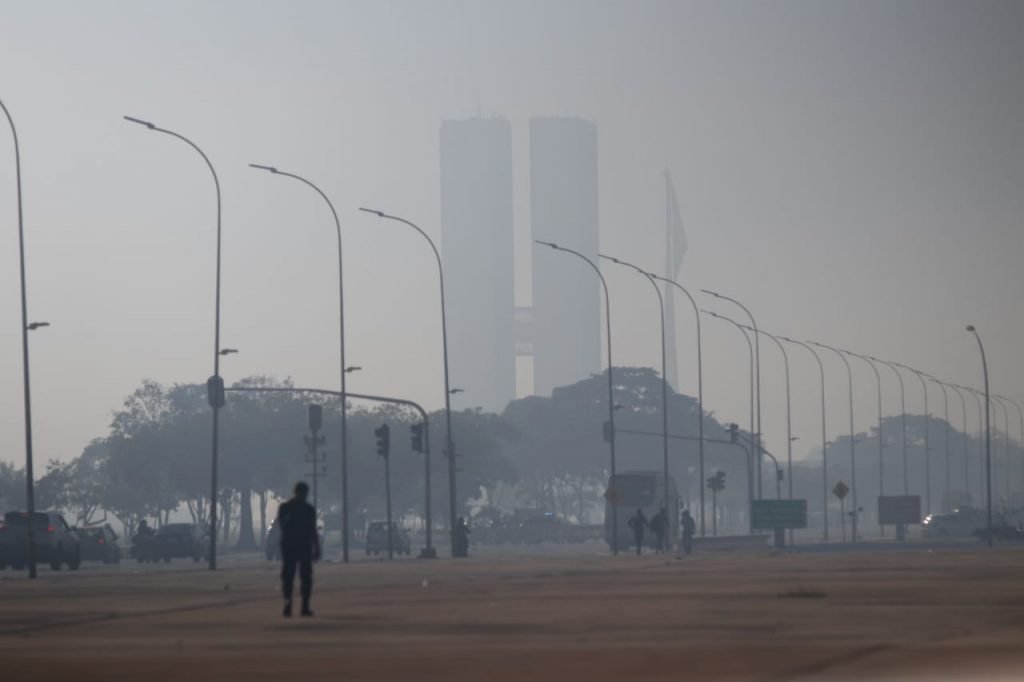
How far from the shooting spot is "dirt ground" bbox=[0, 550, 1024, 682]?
15898mm

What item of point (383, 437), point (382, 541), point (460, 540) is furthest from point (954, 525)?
point (383, 437)

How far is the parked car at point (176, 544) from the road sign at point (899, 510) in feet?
122

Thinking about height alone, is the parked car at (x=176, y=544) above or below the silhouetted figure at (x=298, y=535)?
below

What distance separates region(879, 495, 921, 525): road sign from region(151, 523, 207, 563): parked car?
37.2m

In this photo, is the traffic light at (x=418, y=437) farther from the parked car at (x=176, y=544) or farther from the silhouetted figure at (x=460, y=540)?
the parked car at (x=176, y=544)

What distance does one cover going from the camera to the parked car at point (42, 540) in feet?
179

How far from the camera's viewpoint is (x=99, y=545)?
Result: 71.8 metres

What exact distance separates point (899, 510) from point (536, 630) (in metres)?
Answer: 78.0

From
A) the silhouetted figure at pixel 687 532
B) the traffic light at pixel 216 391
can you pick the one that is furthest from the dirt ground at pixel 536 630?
the silhouetted figure at pixel 687 532

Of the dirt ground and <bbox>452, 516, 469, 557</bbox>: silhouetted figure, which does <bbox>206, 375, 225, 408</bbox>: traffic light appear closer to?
<bbox>452, 516, 469, 557</bbox>: silhouetted figure

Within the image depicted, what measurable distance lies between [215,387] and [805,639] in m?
42.0

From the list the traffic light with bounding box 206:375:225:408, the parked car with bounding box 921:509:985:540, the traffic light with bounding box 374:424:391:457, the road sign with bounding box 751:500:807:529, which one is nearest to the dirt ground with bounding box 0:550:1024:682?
the traffic light with bounding box 206:375:225:408

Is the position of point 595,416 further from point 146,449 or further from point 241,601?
point 241,601

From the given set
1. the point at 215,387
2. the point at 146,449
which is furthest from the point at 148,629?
the point at 146,449
